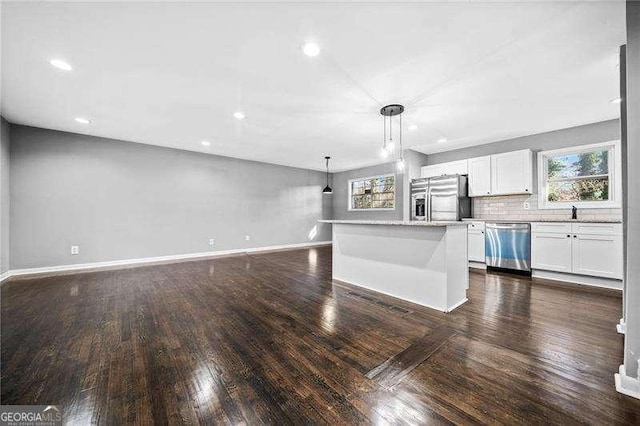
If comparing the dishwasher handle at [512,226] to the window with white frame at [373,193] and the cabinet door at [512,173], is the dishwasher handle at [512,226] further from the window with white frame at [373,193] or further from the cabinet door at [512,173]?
the window with white frame at [373,193]

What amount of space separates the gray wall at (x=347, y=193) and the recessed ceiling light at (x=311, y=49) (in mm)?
5107

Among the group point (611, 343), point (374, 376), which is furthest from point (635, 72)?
point (374, 376)

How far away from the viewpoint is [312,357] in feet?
5.92

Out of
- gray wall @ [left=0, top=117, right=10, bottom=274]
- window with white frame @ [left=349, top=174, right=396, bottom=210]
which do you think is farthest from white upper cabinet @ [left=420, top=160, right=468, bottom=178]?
gray wall @ [left=0, top=117, right=10, bottom=274]

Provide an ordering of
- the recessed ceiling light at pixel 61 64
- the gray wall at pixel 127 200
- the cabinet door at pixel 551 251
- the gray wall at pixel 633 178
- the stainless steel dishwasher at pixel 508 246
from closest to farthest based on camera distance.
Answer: the gray wall at pixel 633 178
the recessed ceiling light at pixel 61 64
the cabinet door at pixel 551 251
the stainless steel dishwasher at pixel 508 246
the gray wall at pixel 127 200

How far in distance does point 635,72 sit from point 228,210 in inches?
265

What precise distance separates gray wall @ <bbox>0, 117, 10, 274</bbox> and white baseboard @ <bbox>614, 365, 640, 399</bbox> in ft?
23.9

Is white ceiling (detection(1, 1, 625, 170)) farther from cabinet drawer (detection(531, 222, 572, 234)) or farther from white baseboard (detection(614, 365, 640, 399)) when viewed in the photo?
white baseboard (detection(614, 365, 640, 399))

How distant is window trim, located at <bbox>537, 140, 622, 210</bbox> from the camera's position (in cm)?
375

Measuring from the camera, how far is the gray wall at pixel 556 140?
3875 mm

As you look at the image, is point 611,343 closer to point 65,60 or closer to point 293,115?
point 293,115

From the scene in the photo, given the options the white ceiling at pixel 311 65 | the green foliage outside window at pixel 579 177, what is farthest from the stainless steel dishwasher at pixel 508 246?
the white ceiling at pixel 311 65

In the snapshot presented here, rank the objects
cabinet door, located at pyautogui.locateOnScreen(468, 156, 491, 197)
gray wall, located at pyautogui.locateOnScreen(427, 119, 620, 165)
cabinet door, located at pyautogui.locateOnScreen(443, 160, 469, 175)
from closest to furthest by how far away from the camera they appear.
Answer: gray wall, located at pyautogui.locateOnScreen(427, 119, 620, 165), cabinet door, located at pyautogui.locateOnScreen(468, 156, 491, 197), cabinet door, located at pyautogui.locateOnScreen(443, 160, 469, 175)

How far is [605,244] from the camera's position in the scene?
3391 mm
